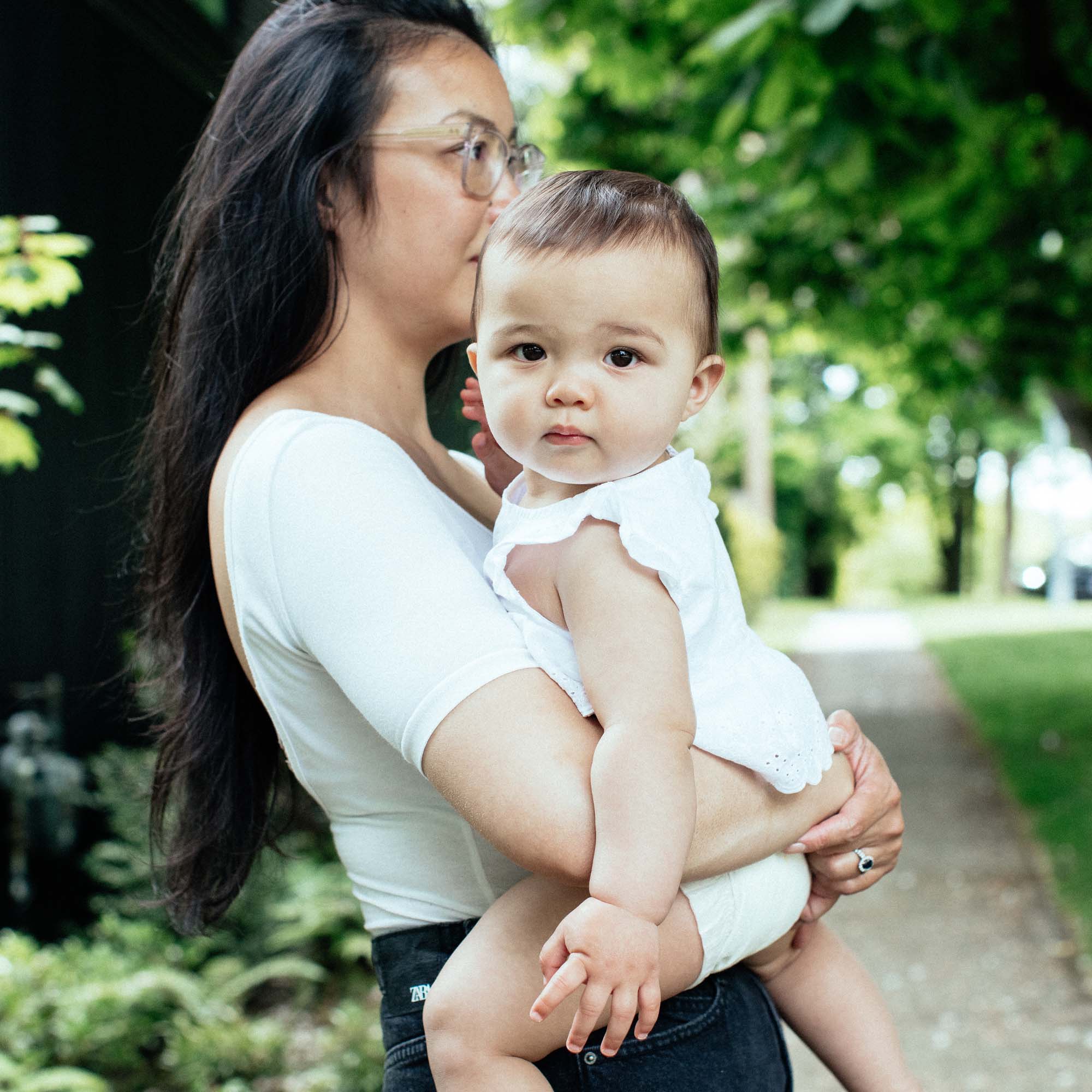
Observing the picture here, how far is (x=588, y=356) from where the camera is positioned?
4.26ft

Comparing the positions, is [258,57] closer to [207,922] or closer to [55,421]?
[207,922]

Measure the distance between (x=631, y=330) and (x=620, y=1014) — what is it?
690mm

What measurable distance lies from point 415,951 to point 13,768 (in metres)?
3.61

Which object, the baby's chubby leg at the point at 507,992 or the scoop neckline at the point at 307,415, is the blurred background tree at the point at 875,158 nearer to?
the scoop neckline at the point at 307,415

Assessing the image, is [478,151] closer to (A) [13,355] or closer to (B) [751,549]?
(A) [13,355]

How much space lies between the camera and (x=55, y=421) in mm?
4973

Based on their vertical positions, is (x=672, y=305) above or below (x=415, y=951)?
above

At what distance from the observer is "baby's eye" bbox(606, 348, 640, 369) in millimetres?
1312

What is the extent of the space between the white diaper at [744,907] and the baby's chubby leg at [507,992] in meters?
0.03

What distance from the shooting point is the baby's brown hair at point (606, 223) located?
1280mm

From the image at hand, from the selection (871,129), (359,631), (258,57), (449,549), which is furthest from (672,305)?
(871,129)

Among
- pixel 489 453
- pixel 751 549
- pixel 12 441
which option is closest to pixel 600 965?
pixel 489 453

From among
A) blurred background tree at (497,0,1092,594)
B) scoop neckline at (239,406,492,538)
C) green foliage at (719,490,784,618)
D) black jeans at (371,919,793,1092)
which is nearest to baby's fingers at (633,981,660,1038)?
black jeans at (371,919,793,1092)

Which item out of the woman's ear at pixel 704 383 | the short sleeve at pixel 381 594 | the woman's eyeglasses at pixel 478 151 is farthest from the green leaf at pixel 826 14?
the short sleeve at pixel 381 594
